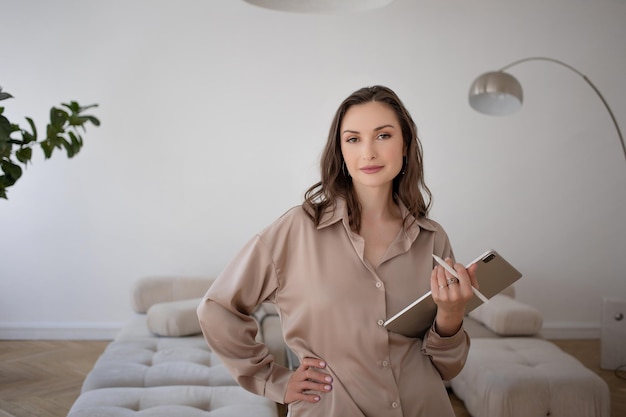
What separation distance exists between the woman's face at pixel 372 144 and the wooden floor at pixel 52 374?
2.66 meters

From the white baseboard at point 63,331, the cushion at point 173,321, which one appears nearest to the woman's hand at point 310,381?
the cushion at point 173,321

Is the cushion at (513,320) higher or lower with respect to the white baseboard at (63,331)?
higher

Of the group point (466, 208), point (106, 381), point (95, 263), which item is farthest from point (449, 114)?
point (106, 381)

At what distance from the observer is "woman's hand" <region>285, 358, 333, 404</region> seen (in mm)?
1699

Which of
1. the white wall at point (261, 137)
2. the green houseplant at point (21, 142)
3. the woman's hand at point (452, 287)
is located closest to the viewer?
the woman's hand at point (452, 287)

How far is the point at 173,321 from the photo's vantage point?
4.33m

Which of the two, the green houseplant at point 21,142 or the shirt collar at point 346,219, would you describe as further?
the green houseplant at point 21,142

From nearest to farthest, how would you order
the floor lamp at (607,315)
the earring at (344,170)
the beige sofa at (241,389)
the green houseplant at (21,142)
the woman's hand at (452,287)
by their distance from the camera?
the woman's hand at (452,287) → the earring at (344,170) → the beige sofa at (241,389) → the green houseplant at (21,142) → the floor lamp at (607,315)

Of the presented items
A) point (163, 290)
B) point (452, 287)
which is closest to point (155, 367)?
point (163, 290)

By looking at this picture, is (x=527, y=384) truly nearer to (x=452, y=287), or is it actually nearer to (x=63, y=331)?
(x=452, y=287)

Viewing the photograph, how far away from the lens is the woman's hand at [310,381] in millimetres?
1699

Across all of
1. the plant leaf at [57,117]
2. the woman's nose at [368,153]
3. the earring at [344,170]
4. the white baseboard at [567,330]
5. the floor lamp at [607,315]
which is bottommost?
the white baseboard at [567,330]

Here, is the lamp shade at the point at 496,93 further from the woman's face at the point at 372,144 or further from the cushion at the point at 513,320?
the woman's face at the point at 372,144

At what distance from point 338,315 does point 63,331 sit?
468 cm
